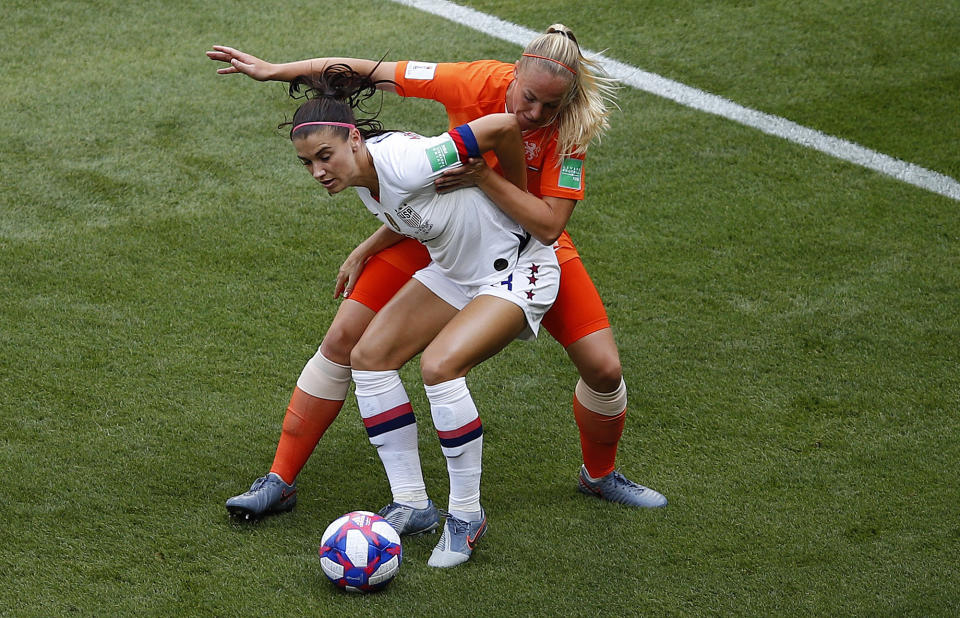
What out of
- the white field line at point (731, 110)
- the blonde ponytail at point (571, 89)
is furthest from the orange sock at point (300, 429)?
the white field line at point (731, 110)

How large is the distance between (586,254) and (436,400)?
106 inches

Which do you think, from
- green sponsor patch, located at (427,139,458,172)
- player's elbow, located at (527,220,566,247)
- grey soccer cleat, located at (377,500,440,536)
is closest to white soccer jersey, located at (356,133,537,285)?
green sponsor patch, located at (427,139,458,172)

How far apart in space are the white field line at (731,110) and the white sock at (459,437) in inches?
175

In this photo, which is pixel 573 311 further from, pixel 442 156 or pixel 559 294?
pixel 442 156

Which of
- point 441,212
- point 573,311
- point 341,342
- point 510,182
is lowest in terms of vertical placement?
point 341,342

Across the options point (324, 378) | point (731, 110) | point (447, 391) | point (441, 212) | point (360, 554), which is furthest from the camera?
point (731, 110)

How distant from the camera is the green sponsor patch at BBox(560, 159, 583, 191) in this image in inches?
156

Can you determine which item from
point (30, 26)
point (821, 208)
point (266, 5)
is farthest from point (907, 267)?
point (30, 26)

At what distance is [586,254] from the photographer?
6.28m

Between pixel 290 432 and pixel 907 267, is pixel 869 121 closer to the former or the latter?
pixel 907 267

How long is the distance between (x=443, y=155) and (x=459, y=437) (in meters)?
0.99

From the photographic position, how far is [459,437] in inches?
150

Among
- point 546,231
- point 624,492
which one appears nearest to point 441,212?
point 546,231

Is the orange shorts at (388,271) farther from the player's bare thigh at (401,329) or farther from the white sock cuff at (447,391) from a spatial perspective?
the white sock cuff at (447,391)
